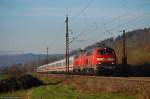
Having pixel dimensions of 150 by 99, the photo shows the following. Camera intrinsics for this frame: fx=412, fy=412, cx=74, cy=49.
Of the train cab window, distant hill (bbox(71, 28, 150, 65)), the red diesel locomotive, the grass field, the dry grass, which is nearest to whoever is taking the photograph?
the dry grass

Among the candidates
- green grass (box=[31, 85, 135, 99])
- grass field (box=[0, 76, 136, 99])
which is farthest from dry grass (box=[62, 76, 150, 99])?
green grass (box=[31, 85, 135, 99])

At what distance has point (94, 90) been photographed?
32.8 m

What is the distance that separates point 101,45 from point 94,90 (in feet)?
58.7

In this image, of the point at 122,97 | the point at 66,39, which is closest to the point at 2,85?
the point at 66,39

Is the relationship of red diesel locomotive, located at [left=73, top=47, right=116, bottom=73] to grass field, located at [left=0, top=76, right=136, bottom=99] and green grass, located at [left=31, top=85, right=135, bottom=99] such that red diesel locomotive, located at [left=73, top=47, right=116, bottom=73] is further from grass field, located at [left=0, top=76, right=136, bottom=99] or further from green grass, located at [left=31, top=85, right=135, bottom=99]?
green grass, located at [left=31, top=85, right=135, bottom=99]

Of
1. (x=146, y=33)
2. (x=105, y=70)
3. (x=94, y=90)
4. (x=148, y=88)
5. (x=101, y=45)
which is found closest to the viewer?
(x=148, y=88)

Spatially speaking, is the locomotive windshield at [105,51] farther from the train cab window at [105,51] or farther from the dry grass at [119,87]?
the dry grass at [119,87]

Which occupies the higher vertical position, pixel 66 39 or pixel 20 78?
pixel 66 39

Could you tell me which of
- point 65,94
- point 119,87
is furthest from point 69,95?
point 119,87

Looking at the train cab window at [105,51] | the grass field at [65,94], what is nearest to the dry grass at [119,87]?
the grass field at [65,94]

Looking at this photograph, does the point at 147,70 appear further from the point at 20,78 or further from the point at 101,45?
the point at 20,78

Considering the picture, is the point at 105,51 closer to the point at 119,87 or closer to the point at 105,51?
the point at 105,51

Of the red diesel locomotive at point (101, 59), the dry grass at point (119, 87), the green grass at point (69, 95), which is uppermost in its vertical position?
the red diesel locomotive at point (101, 59)

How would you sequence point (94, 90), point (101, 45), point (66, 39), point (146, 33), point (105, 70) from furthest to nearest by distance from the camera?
point (146, 33) < point (66, 39) < point (101, 45) < point (105, 70) < point (94, 90)
